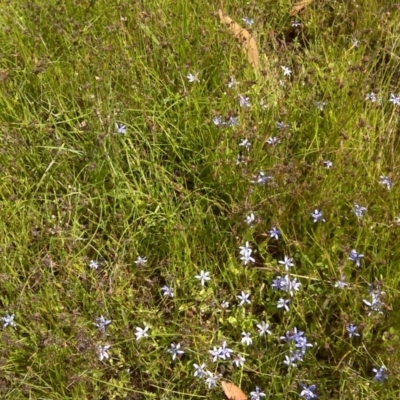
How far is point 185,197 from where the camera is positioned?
2.42m

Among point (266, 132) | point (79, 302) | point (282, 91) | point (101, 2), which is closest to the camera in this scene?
point (79, 302)

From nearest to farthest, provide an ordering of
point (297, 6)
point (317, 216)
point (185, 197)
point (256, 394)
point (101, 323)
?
1. point (256, 394)
2. point (101, 323)
3. point (317, 216)
4. point (185, 197)
5. point (297, 6)

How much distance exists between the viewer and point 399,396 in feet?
6.70

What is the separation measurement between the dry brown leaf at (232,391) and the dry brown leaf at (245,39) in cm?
146

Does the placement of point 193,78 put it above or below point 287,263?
above

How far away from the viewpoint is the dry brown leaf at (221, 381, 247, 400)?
209 centimetres

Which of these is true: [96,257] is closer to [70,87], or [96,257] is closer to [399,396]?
[70,87]

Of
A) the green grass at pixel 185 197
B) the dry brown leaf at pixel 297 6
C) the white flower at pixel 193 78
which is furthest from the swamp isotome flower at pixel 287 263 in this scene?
the dry brown leaf at pixel 297 6

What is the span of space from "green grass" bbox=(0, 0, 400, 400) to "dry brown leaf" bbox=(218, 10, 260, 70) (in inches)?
1.5

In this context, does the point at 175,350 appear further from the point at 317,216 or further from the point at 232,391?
the point at 317,216

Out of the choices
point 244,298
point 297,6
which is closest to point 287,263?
point 244,298

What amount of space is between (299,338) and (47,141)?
137 centimetres

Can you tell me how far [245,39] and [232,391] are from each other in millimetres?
1593

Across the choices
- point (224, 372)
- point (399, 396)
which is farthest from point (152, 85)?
point (399, 396)
